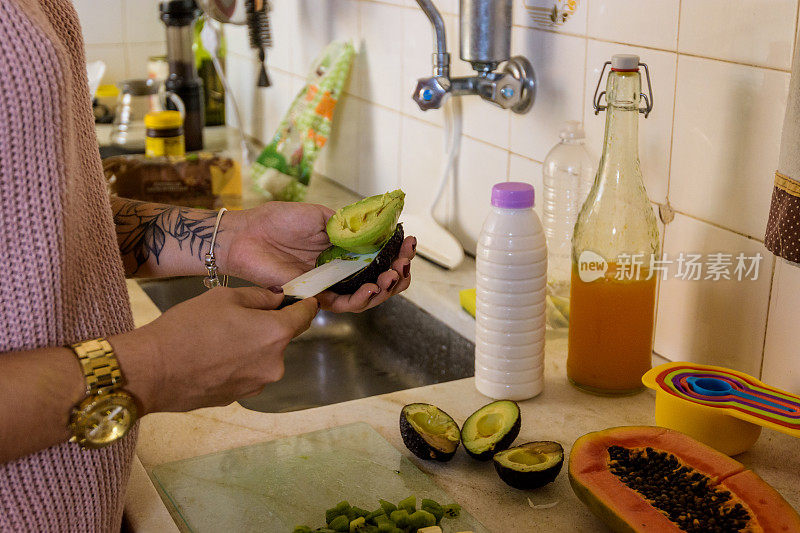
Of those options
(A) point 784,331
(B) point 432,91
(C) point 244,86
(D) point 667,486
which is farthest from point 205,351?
(C) point 244,86

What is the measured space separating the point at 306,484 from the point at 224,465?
0.10 meters

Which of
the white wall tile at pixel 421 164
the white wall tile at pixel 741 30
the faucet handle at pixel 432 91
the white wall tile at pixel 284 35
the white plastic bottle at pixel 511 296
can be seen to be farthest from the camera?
the white wall tile at pixel 284 35

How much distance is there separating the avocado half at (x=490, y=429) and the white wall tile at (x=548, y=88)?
21.6 inches

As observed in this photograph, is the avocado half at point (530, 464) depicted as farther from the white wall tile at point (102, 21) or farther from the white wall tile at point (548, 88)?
the white wall tile at point (102, 21)

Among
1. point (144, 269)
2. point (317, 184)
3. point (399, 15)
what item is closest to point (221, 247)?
point (144, 269)

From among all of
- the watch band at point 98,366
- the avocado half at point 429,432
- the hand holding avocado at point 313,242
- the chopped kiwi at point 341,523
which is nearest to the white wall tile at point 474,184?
the hand holding avocado at point 313,242

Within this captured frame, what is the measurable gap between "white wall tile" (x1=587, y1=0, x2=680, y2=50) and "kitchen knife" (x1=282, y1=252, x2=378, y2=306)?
49 centimetres

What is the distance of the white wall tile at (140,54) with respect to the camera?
279 centimetres

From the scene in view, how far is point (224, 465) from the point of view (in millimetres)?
995

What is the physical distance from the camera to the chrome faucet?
1424 mm

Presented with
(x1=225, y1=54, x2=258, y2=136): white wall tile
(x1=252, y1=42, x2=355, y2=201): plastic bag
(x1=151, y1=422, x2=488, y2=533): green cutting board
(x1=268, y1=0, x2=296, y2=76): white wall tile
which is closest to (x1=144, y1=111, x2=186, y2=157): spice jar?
(x1=252, y1=42, x2=355, y2=201): plastic bag

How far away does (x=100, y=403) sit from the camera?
703 millimetres

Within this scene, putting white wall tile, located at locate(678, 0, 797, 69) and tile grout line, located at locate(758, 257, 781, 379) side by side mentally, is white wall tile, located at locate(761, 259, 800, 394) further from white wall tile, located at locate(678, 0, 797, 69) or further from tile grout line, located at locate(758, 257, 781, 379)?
white wall tile, located at locate(678, 0, 797, 69)

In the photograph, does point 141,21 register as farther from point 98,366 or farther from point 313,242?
point 98,366
